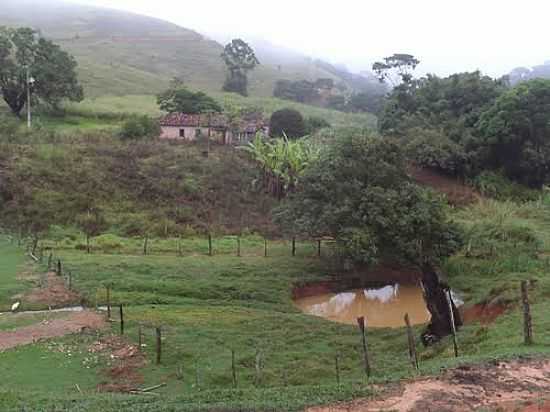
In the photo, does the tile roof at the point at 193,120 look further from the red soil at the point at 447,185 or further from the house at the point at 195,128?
the red soil at the point at 447,185

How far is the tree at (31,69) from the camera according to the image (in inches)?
1933

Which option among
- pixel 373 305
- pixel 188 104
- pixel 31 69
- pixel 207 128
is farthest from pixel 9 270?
pixel 188 104

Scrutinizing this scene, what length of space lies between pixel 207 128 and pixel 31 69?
14.9 m

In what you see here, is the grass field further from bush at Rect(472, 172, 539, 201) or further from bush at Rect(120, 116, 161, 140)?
bush at Rect(120, 116, 161, 140)

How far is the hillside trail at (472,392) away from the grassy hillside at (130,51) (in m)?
63.8

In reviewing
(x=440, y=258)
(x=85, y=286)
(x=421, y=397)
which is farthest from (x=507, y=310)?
(x=85, y=286)

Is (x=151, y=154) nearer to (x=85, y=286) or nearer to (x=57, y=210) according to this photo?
(x=57, y=210)

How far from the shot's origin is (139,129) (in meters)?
50.1

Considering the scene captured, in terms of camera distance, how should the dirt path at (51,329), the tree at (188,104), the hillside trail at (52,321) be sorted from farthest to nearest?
the tree at (188,104)
the hillside trail at (52,321)
the dirt path at (51,329)

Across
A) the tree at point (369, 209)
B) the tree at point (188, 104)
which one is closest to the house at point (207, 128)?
the tree at point (188, 104)

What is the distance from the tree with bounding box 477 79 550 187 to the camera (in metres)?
44.7

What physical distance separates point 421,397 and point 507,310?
9724mm

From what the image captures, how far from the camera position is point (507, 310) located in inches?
816

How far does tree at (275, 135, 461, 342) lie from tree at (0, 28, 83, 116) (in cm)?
3000
